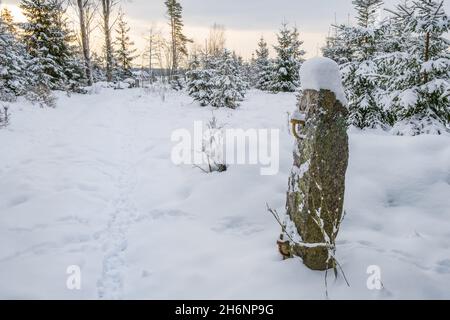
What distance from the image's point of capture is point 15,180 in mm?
5148

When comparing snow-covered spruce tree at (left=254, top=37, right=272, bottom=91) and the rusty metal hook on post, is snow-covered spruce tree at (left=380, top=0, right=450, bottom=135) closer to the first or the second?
the rusty metal hook on post

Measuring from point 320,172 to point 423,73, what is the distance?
5277mm

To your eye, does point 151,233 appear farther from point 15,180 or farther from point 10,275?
point 15,180

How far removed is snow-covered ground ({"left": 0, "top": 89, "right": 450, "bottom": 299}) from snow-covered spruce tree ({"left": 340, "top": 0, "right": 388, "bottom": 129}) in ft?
11.4

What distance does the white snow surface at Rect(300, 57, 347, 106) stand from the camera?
2605 mm

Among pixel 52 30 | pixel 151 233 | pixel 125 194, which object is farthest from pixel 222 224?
pixel 52 30

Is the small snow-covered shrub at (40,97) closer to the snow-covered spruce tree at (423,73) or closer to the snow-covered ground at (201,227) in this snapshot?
the snow-covered ground at (201,227)

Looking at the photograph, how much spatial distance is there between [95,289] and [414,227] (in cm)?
349

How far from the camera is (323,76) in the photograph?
2.61 m

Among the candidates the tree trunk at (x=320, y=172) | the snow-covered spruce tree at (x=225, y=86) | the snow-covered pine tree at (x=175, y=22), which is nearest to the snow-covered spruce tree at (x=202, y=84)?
the snow-covered spruce tree at (x=225, y=86)

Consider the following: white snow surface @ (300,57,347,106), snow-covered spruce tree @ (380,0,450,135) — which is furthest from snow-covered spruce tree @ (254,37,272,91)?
white snow surface @ (300,57,347,106)

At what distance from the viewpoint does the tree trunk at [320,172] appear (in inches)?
103

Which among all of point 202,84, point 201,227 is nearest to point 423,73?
point 201,227

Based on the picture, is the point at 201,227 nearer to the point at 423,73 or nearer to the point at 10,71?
the point at 423,73
